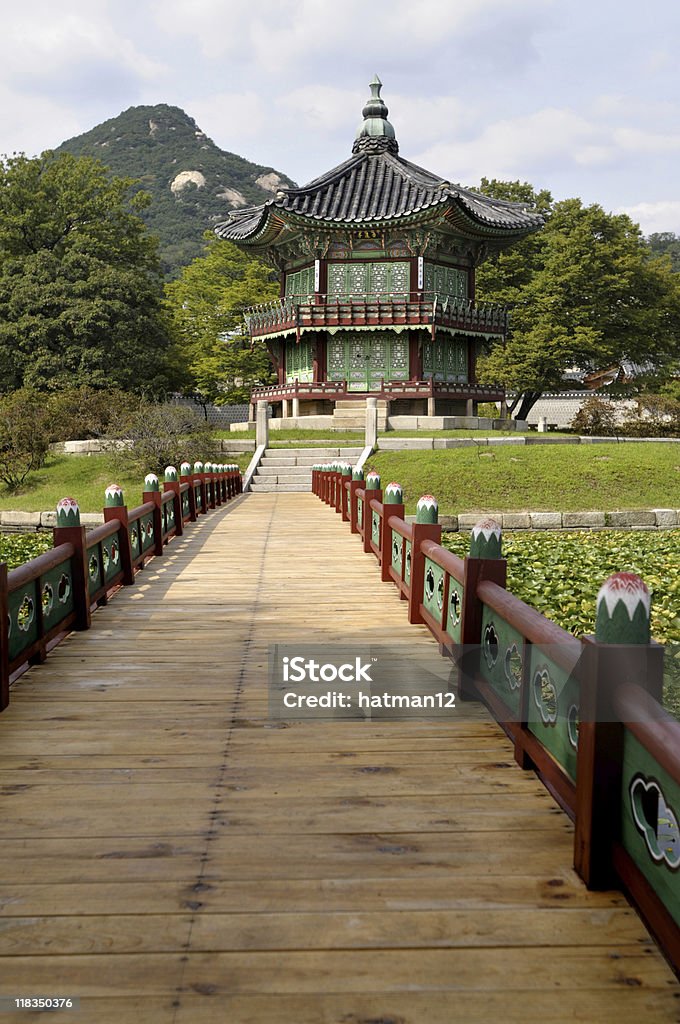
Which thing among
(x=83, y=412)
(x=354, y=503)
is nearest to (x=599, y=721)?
(x=354, y=503)

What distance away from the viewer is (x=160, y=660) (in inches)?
221

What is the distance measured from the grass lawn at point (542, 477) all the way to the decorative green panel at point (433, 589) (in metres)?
11.2

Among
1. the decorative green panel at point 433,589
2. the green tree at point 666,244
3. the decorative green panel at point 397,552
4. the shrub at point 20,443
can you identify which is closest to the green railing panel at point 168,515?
the decorative green panel at point 397,552

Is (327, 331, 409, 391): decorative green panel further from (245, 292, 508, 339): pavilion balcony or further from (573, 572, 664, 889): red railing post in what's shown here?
(573, 572, 664, 889): red railing post

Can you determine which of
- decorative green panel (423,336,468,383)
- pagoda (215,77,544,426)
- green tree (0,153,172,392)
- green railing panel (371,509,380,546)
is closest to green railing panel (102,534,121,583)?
green railing panel (371,509,380,546)

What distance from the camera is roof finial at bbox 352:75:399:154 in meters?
34.4

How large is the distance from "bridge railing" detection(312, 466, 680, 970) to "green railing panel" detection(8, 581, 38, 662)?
2807 mm

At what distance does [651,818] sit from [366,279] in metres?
30.9

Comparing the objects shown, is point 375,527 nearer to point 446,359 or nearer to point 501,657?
point 501,657

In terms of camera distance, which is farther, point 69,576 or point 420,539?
point 420,539

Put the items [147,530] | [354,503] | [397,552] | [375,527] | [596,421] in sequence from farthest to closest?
[596,421], [354,503], [375,527], [147,530], [397,552]

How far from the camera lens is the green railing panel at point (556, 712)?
10.2 feet

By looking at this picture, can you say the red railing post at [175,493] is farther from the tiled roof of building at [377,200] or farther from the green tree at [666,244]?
the green tree at [666,244]

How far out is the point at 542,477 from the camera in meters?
19.2
